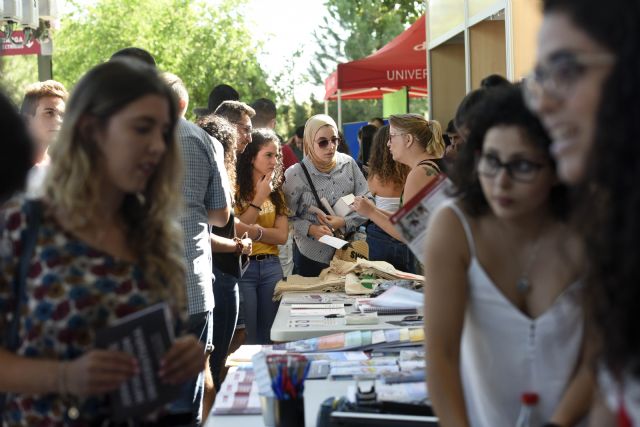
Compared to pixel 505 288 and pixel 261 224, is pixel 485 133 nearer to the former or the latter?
pixel 505 288

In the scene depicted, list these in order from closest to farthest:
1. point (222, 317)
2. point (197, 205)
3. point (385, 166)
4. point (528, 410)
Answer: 1. point (528, 410)
2. point (197, 205)
3. point (222, 317)
4. point (385, 166)

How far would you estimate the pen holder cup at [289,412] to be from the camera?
2221 mm

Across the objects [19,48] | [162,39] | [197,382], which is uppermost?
[162,39]

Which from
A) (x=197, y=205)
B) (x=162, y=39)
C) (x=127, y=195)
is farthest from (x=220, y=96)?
(x=162, y=39)

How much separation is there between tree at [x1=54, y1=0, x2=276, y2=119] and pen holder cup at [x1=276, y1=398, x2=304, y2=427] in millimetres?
27149

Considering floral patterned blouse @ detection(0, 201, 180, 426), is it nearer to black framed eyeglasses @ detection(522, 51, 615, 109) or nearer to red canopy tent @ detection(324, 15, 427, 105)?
black framed eyeglasses @ detection(522, 51, 615, 109)

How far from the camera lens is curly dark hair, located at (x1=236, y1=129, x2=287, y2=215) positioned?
5.51m

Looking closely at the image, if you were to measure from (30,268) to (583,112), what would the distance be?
108cm

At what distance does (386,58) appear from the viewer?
35.6 ft

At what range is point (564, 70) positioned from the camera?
46.4 inches

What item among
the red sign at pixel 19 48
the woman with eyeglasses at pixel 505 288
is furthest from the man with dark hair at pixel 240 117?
the red sign at pixel 19 48

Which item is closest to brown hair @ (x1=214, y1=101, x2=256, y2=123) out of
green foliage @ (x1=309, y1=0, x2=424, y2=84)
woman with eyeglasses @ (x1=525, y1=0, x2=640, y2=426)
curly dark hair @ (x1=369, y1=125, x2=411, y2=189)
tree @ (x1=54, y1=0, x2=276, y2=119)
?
curly dark hair @ (x1=369, y1=125, x2=411, y2=189)

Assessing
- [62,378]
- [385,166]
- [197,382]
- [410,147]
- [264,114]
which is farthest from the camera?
[264,114]

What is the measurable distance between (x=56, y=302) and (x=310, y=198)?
169 inches
